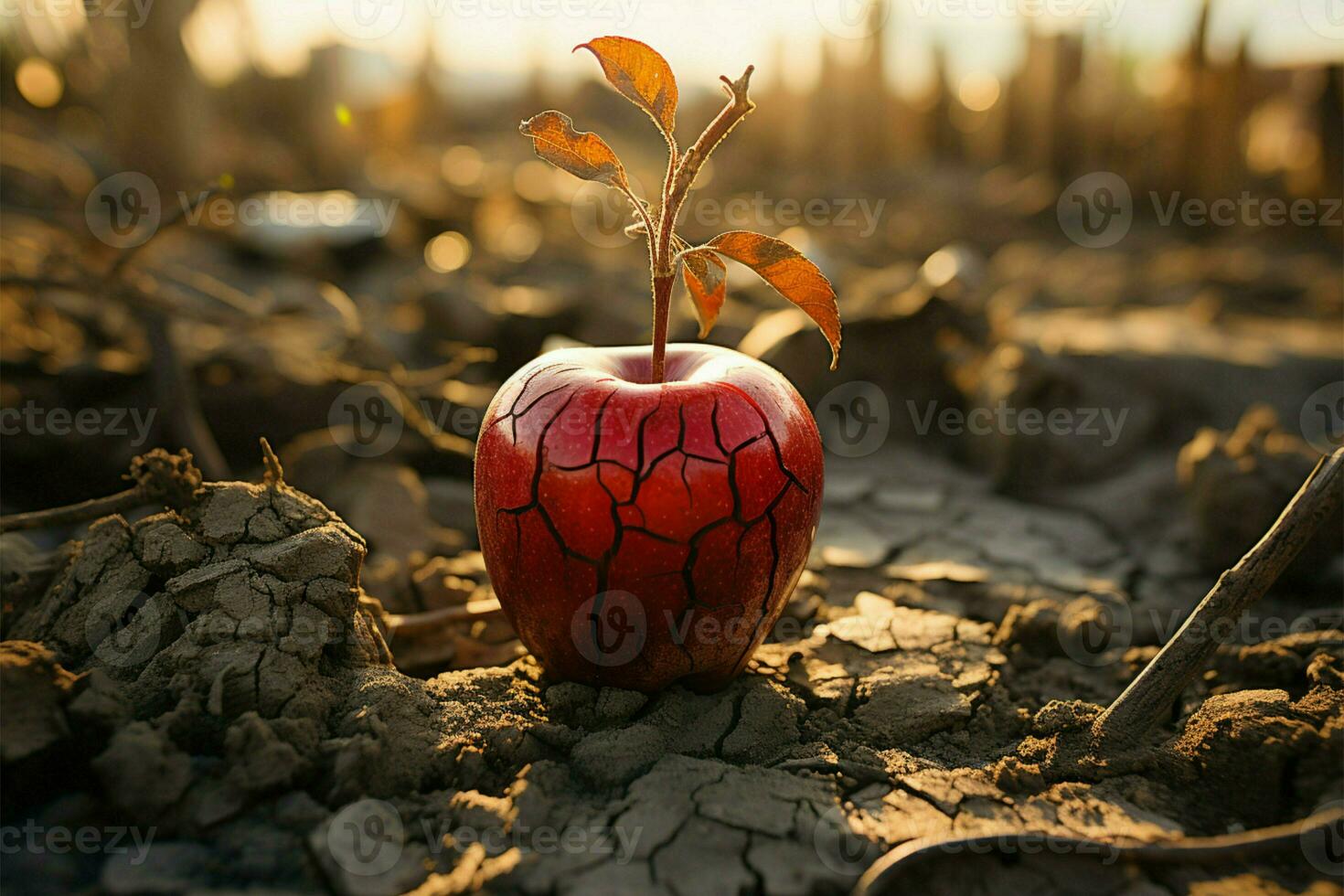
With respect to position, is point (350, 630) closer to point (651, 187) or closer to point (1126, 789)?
point (1126, 789)

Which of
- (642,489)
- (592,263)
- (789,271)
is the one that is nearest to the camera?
(642,489)

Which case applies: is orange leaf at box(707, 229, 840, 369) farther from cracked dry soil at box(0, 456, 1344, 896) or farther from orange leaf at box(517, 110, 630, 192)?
cracked dry soil at box(0, 456, 1344, 896)

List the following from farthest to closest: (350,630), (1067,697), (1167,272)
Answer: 1. (1167,272)
2. (1067,697)
3. (350,630)

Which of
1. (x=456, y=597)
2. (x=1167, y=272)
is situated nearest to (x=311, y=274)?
(x=456, y=597)

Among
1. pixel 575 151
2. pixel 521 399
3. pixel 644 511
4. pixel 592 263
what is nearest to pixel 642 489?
pixel 644 511

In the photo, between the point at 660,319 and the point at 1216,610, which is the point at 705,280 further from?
the point at 1216,610

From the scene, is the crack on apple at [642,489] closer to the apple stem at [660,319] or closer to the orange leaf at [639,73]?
the apple stem at [660,319]

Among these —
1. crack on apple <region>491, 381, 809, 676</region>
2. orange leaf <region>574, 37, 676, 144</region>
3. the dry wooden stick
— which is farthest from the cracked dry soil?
orange leaf <region>574, 37, 676, 144</region>
